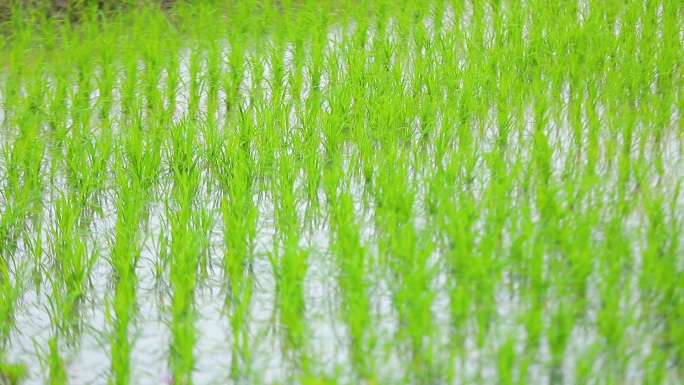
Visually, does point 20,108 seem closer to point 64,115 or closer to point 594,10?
point 64,115

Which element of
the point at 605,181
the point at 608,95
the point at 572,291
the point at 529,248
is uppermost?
the point at 608,95

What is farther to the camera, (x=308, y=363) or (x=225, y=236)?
(x=225, y=236)

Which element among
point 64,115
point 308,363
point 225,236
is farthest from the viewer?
point 64,115

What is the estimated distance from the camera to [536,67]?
4.09 metres

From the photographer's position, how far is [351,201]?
3039 millimetres

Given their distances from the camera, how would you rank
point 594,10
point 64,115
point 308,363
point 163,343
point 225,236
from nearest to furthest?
point 308,363, point 163,343, point 225,236, point 64,115, point 594,10

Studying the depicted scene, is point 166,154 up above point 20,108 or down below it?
below

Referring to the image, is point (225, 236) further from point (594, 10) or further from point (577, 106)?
point (594, 10)

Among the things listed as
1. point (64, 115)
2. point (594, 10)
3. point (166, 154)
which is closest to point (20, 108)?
point (64, 115)

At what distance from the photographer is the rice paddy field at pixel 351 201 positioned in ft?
8.15

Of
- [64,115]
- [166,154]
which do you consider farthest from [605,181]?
[64,115]

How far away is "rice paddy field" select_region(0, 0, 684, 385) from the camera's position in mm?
2484

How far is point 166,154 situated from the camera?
142 inches

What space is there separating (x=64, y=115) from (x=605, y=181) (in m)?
2.37
